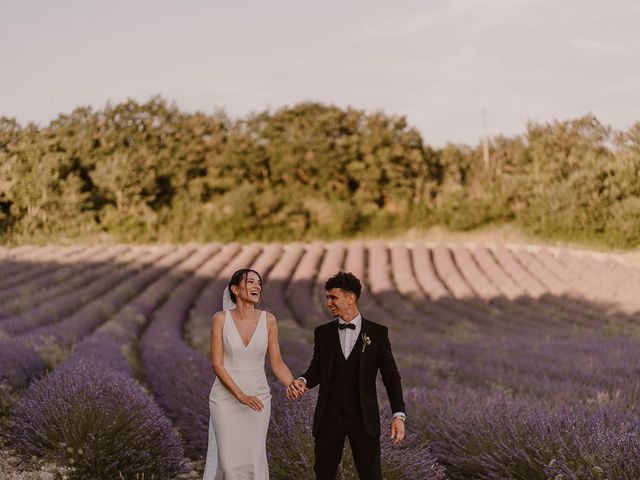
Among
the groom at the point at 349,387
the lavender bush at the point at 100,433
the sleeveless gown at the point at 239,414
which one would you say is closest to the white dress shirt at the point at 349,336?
the groom at the point at 349,387

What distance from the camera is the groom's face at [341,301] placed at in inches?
135

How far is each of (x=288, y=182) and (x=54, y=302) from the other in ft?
89.6

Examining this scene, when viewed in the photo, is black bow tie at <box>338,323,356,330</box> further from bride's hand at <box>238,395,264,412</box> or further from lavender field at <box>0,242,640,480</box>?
lavender field at <box>0,242,640,480</box>

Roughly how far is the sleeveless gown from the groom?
0.27 meters

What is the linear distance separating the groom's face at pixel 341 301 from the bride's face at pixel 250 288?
371 millimetres

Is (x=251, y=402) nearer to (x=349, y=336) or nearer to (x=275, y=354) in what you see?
(x=275, y=354)

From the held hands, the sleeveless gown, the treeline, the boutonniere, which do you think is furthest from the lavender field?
the treeline

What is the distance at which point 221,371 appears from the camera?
363cm

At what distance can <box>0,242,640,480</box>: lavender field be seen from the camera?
172 inches

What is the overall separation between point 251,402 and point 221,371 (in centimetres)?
20

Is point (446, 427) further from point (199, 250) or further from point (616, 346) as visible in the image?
point (199, 250)

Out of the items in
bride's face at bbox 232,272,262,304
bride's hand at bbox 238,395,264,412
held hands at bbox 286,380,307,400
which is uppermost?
bride's face at bbox 232,272,262,304

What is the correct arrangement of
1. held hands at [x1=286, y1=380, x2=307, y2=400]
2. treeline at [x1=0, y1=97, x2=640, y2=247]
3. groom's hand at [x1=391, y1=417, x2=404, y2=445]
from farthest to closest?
treeline at [x1=0, y1=97, x2=640, y2=247]
held hands at [x1=286, y1=380, x2=307, y2=400]
groom's hand at [x1=391, y1=417, x2=404, y2=445]

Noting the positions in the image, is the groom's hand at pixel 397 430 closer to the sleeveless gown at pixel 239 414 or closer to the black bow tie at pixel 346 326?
the black bow tie at pixel 346 326
